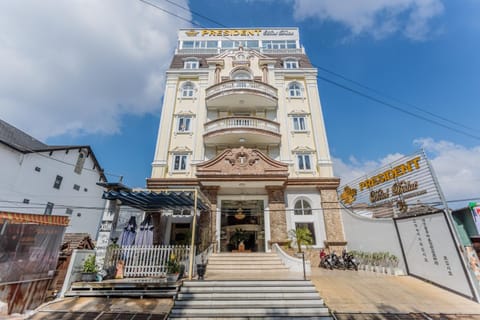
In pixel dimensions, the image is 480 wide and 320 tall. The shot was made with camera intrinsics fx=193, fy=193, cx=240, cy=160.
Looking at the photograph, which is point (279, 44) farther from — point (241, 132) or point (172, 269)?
point (172, 269)

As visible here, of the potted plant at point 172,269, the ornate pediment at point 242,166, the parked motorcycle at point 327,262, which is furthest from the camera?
the ornate pediment at point 242,166

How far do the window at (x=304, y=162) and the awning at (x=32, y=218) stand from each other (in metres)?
12.5

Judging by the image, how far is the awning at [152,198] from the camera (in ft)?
25.6

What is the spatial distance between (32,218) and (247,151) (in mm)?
9679

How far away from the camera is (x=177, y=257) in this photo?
7480 millimetres

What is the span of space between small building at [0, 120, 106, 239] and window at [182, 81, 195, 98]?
1028cm

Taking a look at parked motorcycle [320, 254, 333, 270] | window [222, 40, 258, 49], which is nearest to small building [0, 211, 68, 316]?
parked motorcycle [320, 254, 333, 270]

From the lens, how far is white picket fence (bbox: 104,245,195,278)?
7539 millimetres

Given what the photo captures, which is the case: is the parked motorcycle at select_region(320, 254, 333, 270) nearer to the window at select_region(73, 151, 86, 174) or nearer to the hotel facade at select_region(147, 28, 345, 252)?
the hotel facade at select_region(147, 28, 345, 252)

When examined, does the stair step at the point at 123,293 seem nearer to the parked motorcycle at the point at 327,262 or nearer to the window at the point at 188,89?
the parked motorcycle at the point at 327,262

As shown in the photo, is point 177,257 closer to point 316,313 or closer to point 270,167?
point 316,313

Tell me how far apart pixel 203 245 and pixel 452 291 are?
387 inches

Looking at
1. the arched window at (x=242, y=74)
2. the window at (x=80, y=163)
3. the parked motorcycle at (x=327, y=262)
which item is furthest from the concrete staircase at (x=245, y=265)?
the window at (x=80, y=163)

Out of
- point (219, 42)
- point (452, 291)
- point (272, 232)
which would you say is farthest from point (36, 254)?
point (219, 42)
